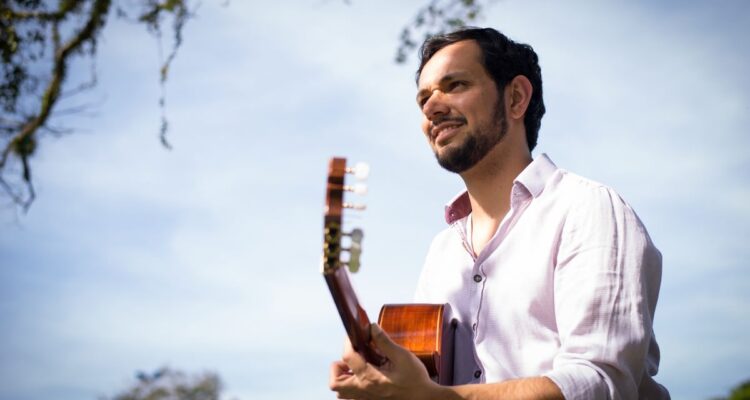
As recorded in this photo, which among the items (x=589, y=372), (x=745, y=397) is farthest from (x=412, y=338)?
(x=745, y=397)

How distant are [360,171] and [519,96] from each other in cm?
122

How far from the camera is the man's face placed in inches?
109

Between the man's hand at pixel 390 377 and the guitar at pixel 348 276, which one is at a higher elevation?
the guitar at pixel 348 276

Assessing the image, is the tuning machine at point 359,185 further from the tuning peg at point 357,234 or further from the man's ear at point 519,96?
the man's ear at point 519,96

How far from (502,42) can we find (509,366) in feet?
4.49

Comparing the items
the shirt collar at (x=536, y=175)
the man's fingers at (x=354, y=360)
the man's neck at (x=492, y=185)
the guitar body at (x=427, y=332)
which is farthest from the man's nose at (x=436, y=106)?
Result: the man's fingers at (x=354, y=360)

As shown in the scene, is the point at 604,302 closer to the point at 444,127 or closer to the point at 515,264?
the point at 515,264

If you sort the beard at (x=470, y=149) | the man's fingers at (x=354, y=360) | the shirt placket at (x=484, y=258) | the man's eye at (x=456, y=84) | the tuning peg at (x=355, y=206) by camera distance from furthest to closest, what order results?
the man's eye at (x=456, y=84), the beard at (x=470, y=149), the shirt placket at (x=484, y=258), the man's fingers at (x=354, y=360), the tuning peg at (x=355, y=206)

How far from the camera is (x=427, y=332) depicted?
2.59 metres

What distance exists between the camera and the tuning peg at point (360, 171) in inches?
80.2

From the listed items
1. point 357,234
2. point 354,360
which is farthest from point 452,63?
point 354,360

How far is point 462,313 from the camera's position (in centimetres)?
268

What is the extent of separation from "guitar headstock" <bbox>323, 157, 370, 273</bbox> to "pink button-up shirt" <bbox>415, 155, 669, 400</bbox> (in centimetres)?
63

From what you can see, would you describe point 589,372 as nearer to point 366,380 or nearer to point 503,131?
point 366,380
